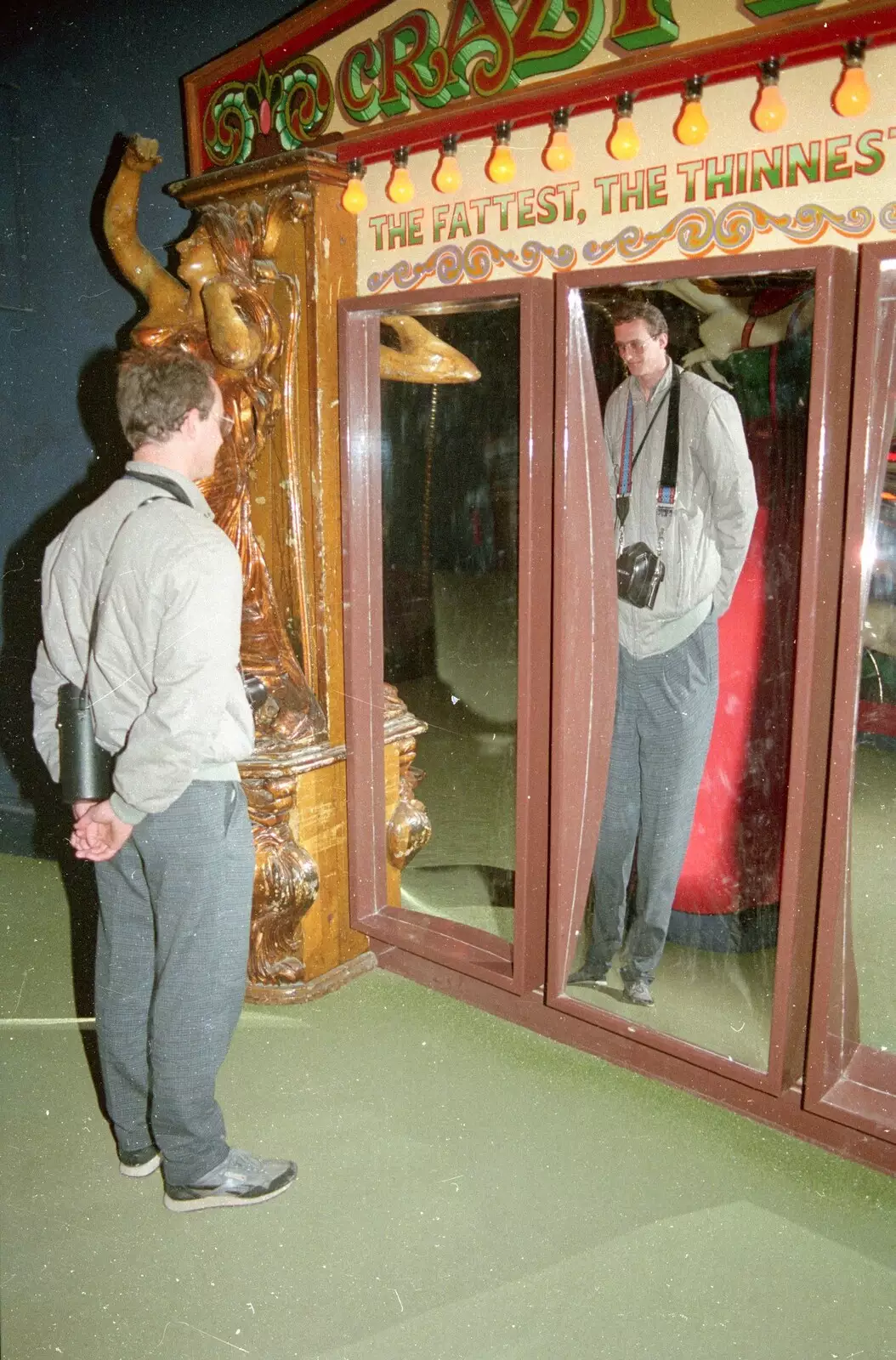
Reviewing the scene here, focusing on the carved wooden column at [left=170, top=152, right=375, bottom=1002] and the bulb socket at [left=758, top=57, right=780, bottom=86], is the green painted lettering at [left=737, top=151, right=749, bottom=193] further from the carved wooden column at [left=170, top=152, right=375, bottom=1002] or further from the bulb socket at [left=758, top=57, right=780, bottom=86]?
the carved wooden column at [left=170, top=152, right=375, bottom=1002]

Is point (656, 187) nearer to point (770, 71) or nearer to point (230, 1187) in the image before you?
point (770, 71)

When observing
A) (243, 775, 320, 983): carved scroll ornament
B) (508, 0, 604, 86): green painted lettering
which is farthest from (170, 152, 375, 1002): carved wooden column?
(508, 0, 604, 86): green painted lettering

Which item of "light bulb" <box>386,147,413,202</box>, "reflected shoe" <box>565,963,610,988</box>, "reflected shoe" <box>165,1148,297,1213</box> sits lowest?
"reflected shoe" <box>165,1148,297,1213</box>

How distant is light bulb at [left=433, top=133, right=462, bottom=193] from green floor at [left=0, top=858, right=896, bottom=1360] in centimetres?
232

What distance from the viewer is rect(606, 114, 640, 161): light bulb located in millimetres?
2381

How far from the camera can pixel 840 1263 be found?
83.8 inches

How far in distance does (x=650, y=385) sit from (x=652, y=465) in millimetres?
191

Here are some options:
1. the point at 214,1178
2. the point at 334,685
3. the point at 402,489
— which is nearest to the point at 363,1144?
the point at 214,1178

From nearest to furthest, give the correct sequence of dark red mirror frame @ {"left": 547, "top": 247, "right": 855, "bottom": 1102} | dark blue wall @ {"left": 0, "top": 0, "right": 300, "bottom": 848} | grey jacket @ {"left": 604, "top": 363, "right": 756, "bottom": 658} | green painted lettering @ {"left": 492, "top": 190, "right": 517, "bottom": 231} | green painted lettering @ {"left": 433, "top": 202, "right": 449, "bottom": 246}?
dark red mirror frame @ {"left": 547, "top": 247, "right": 855, "bottom": 1102} → grey jacket @ {"left": 604, "top": 363, "right": 756, "bottom": 658} → green painted lettering @ {"left": 492, "top": 190, "right": 517, "bottom": 231} → green painted lettering @ {"left": 433, "top": 202, "right": 449, "bottom": 246} → dark blue wall @ {"left": 0, "top": 0, "right": 300, "bottom": 848}

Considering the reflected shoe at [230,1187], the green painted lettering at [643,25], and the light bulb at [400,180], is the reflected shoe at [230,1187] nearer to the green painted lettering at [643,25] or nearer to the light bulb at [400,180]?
the light bulb at [400,180]

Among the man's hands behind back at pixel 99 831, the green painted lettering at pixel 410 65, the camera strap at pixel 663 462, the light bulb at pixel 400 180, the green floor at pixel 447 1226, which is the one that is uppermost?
the green painted lettering at pixel 410 65

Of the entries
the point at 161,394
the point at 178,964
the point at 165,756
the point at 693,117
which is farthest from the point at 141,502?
the point at 693,117

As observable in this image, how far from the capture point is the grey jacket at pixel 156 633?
197 cm

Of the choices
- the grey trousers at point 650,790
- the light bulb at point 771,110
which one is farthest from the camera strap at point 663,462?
the light bulb at point 771,110
